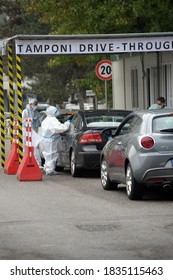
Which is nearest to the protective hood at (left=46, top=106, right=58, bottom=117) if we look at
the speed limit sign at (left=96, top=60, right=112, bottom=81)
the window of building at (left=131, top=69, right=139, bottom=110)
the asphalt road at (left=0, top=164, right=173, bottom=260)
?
the asphalt road at (left=0, top=164, right=173, bottom=260)

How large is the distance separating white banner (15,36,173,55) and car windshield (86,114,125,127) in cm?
216

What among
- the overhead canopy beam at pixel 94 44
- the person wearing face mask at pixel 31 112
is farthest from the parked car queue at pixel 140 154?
the person wearing face mask at pixel 31 112

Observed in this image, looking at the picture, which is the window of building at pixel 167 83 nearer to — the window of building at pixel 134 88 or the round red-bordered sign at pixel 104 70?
the round red-bordered sign at pixel 104 70

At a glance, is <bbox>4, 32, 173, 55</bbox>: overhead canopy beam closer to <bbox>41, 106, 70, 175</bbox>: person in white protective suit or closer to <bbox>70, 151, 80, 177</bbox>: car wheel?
<bbox>41, 106, 70, 175</bbox>: person in white protective suit

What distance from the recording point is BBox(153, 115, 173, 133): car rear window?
15.8m

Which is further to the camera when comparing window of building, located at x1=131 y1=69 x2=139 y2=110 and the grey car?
window of building, located at x1=131 y1=69 x2=139 y2=110

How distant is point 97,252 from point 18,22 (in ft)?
197

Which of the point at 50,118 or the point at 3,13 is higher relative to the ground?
the point at 3,13

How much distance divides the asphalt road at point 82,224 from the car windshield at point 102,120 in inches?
83.9

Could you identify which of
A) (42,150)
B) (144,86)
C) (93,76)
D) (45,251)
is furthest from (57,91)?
(45,251)

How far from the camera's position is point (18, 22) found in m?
69.7

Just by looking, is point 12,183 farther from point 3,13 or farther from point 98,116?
point 3,13

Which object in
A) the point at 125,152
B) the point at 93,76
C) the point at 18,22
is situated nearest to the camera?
the point at 125,152

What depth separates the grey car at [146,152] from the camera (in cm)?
1549
